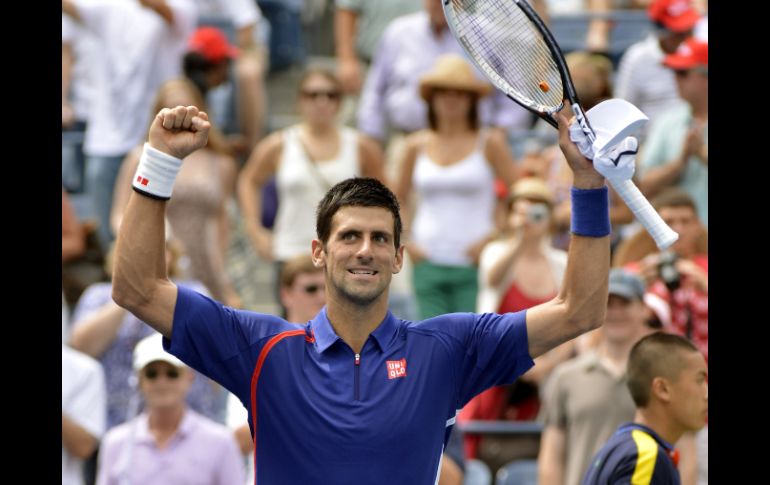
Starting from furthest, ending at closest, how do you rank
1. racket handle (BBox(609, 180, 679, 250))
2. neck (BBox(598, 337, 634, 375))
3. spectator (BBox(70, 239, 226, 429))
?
1. spectator (BBox(70, 239, 226, 429))
2. neck (BBox(598, 337, 634, 375))
3. racket handle (BBox(609, 180, 679, 250))

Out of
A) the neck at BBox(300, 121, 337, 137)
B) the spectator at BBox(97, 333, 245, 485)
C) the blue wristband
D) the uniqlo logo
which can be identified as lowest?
the spectator at BBox(97, 333, 245, 485)

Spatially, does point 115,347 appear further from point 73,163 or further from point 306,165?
point 73,163

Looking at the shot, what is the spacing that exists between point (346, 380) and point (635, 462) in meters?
1.18

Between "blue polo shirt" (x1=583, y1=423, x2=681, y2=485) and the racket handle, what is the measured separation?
1.11 metres

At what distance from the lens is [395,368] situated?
471 cm

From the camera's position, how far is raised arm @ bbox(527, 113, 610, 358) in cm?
461

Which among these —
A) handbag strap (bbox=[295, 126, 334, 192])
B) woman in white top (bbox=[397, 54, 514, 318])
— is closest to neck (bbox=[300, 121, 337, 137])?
handbag strap (bbox=[295, 126, 334, 192])

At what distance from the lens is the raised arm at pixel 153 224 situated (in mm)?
4555

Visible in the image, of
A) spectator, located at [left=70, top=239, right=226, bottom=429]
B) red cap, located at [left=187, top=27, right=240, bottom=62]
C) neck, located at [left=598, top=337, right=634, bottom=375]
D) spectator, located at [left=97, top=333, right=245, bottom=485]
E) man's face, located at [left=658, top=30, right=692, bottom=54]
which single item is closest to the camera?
spectator, located at [left=97, top=333, right=245, bottom=485]

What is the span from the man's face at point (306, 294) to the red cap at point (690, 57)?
2.58m

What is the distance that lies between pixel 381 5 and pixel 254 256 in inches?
79.4

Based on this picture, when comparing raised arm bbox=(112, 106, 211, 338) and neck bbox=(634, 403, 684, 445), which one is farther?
neck bbox=(634, 403, 684, 445)

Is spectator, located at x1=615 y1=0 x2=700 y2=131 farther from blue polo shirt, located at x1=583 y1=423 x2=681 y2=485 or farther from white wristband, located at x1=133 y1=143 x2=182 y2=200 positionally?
white wristband, located at x1=133 y1=143 x2=182 y2=200
